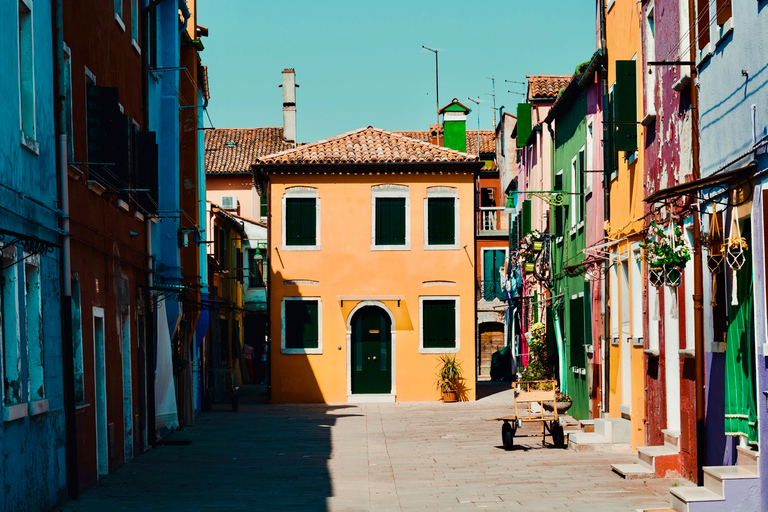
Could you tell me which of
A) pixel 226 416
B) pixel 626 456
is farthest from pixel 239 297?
pixel 626 456

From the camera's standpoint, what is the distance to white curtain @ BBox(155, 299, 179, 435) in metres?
18.3

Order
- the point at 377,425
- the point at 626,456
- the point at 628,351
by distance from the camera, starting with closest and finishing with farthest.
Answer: the point at 626,456 < the point at 628,351 < the point at 377,425

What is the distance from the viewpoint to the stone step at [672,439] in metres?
13.3

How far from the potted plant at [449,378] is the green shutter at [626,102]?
13989 mm

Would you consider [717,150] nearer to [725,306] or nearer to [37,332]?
[725,306]

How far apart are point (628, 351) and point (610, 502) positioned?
6.04 meters

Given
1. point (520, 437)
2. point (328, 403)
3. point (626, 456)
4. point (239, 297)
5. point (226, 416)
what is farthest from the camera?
point (239, 297)

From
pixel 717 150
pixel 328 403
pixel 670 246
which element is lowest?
pixel 328 403

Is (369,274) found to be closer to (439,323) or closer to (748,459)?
(439,323)

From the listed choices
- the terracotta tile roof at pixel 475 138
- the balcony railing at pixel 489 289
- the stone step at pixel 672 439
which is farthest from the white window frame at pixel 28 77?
the terracotta tile roof at pixel 475 138

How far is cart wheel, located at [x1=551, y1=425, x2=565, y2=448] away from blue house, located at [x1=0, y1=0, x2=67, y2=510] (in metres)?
8.34

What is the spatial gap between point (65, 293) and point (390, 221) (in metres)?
18.1

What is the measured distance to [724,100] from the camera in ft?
34.8

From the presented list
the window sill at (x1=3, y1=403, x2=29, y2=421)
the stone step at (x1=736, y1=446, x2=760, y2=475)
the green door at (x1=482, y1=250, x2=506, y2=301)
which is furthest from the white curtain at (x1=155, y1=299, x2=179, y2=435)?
the green door at (x1=482, y1=250, x2=506, y2=301)
